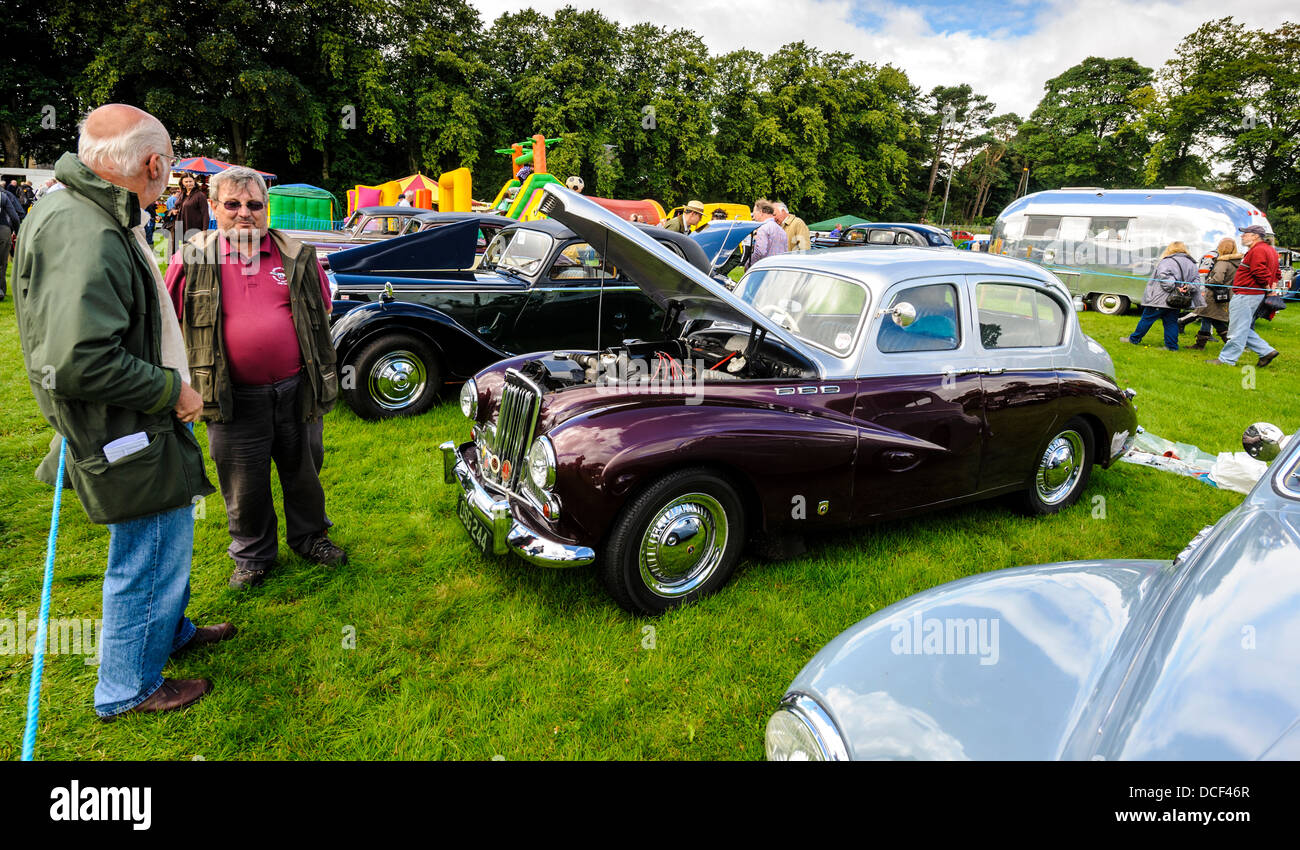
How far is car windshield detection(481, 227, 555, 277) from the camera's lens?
272 inches

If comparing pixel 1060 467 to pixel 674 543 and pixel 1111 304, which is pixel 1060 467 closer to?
pixel 674 543

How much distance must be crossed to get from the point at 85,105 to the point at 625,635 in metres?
38.8

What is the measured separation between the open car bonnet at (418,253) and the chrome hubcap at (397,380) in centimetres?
148

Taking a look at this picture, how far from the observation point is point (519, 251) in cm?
722

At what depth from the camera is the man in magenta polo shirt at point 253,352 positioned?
9.67ft

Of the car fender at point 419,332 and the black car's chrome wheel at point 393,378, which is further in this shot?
the black car's chrome wheel at point 393,378

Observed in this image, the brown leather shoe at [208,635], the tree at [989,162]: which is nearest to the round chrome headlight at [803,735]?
the brown leather shoe at [208,635]

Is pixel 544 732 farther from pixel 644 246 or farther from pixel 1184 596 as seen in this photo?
pixel 644 246

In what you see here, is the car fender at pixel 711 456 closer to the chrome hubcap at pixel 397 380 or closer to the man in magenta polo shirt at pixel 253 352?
the man in magenta polo shirt at pixel 253 352
